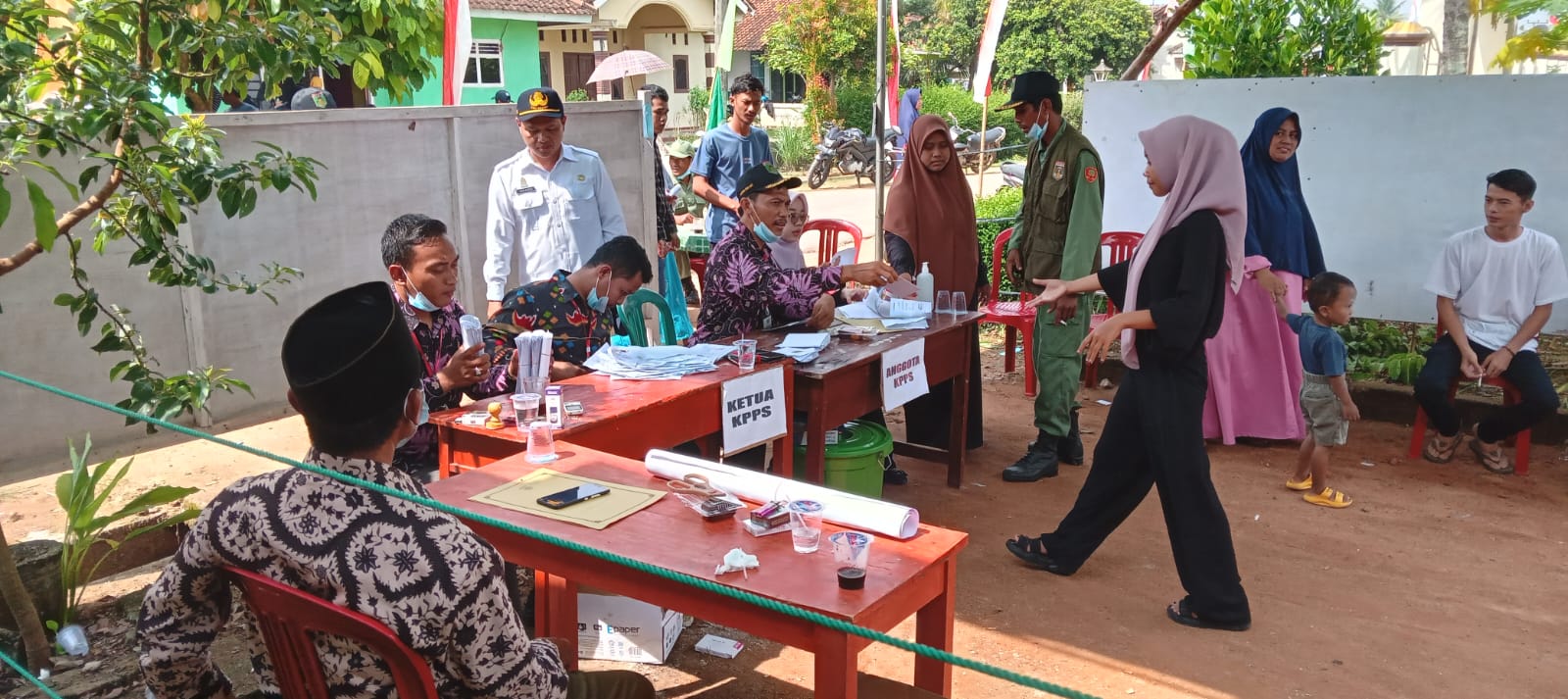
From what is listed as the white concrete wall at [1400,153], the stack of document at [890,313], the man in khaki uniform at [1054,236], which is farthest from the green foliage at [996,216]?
the white concrete wall at [1400,153]

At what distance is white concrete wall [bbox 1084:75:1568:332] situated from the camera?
272 inches

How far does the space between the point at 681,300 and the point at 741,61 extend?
30.4 metres

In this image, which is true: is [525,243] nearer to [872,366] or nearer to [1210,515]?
[872,366]

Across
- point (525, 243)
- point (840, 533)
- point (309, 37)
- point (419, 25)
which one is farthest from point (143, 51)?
point (525, 243)

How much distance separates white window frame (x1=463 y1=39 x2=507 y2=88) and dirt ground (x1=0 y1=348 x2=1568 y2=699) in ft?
59.3

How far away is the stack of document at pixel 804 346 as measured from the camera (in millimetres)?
4820

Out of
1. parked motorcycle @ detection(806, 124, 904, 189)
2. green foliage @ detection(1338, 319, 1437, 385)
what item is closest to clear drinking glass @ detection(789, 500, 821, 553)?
green foliage @ detection(1338, 319, 1437, 385)

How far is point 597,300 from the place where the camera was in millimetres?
A: 4770

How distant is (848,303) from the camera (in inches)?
242

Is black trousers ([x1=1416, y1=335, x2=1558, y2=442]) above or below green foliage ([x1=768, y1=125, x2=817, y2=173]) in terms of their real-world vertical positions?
below

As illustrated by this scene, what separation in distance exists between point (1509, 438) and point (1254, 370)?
1.35 meters

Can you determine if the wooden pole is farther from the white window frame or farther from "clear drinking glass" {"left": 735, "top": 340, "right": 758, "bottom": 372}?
the white window frame

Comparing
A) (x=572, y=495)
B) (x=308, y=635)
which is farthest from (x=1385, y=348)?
(x=308, y=635)

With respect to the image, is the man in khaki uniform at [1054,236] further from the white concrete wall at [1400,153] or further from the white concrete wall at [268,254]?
the white concrete wall at [268,254]
